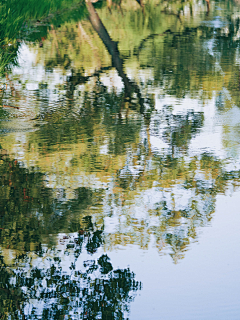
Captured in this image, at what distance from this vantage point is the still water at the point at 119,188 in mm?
3115

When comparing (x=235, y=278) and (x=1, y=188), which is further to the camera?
(x=1, y=188)

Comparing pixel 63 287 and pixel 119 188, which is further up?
pixel 119 188

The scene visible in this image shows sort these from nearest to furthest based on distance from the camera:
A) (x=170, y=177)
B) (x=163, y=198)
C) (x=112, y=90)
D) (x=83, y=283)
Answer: (x=83, y=283) < (x=163, y=198) < (x=170, y=177) < (x=112, y=90)

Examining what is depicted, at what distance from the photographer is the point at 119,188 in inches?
182

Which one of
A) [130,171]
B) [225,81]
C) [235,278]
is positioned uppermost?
[225,81]

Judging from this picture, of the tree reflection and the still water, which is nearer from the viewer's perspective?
the tree reflection

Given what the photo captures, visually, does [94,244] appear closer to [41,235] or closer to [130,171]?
[41,235]

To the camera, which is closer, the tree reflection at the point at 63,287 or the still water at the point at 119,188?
the tree reflection at the point at 63,287

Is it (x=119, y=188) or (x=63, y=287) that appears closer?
(x=63, y=287)

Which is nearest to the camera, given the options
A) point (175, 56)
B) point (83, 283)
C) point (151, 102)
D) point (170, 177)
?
point (83, 283)

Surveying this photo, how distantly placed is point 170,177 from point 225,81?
14.4 feet

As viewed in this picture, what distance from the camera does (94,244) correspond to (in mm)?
3660

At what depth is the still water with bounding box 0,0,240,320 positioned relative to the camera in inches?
123

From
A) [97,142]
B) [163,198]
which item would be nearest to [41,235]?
[163,198]
